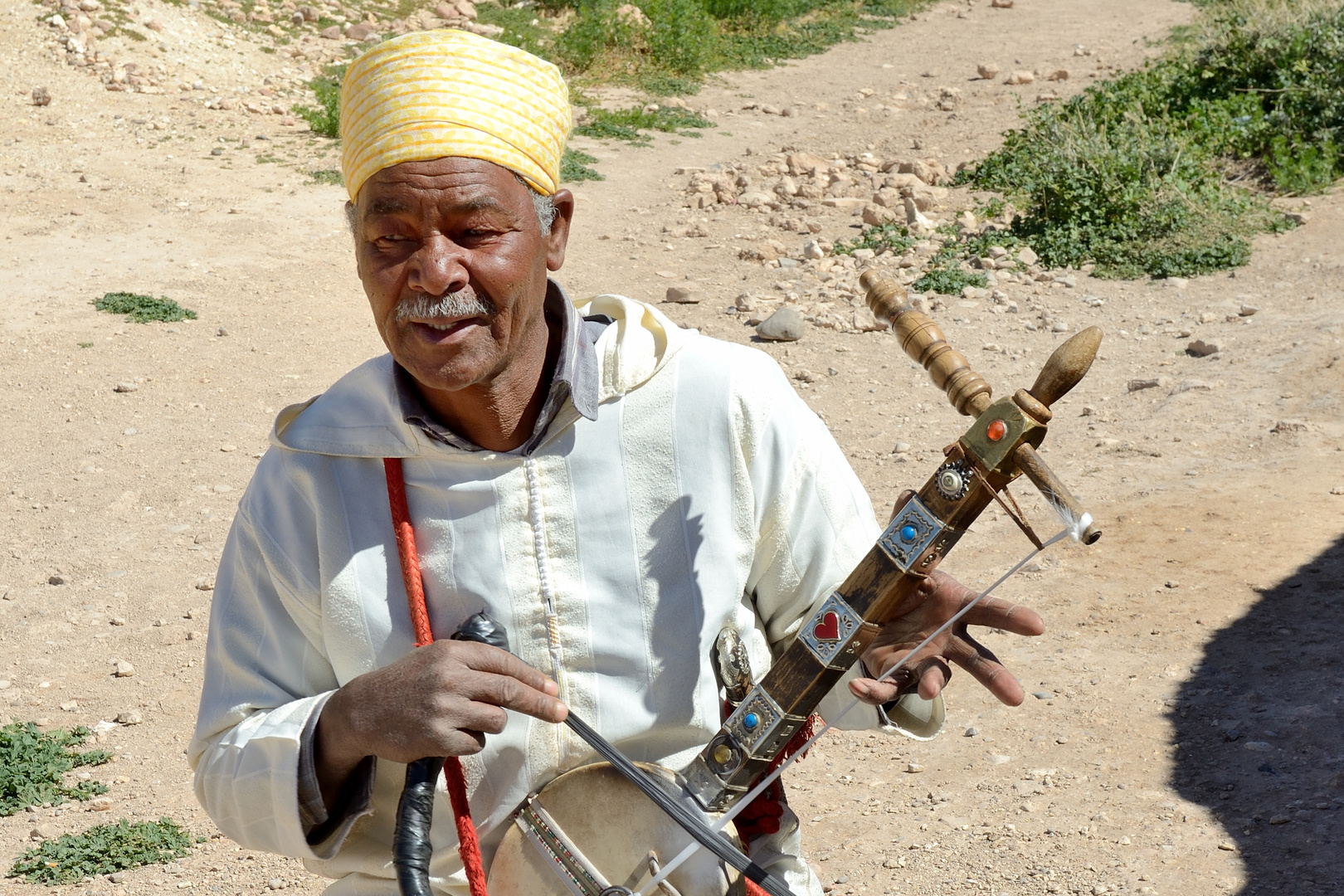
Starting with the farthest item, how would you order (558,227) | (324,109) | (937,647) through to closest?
(324,109)
(558,227)
(937,647)

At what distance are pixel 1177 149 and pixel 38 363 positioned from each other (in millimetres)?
7387

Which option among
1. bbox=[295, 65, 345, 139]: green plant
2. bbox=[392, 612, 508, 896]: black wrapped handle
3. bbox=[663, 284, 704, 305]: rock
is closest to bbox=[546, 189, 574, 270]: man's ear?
bbox=[392, 612, 508, 896]: black wrapped handle

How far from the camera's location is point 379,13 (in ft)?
45.5

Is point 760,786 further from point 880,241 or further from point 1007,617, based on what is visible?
point 880,241

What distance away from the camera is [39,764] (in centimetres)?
416

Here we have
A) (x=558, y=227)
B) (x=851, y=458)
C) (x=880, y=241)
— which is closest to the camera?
(x=558, y=227)

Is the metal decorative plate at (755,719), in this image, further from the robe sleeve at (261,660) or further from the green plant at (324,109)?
the green plant at (324,109)

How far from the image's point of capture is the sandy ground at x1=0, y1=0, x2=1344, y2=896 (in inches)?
148

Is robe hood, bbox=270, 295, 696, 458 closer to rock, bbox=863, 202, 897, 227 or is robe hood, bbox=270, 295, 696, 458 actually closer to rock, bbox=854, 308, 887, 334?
rock, bbox=854, 308, 887, 334

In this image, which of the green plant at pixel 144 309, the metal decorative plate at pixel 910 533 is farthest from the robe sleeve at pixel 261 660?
the green plant at pixel 144 309

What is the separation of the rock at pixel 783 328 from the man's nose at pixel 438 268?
5.78 m

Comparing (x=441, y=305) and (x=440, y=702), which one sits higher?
(x=441, y=305)

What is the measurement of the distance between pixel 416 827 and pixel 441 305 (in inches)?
27.4

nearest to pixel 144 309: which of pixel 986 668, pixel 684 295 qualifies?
pixel 684 295
